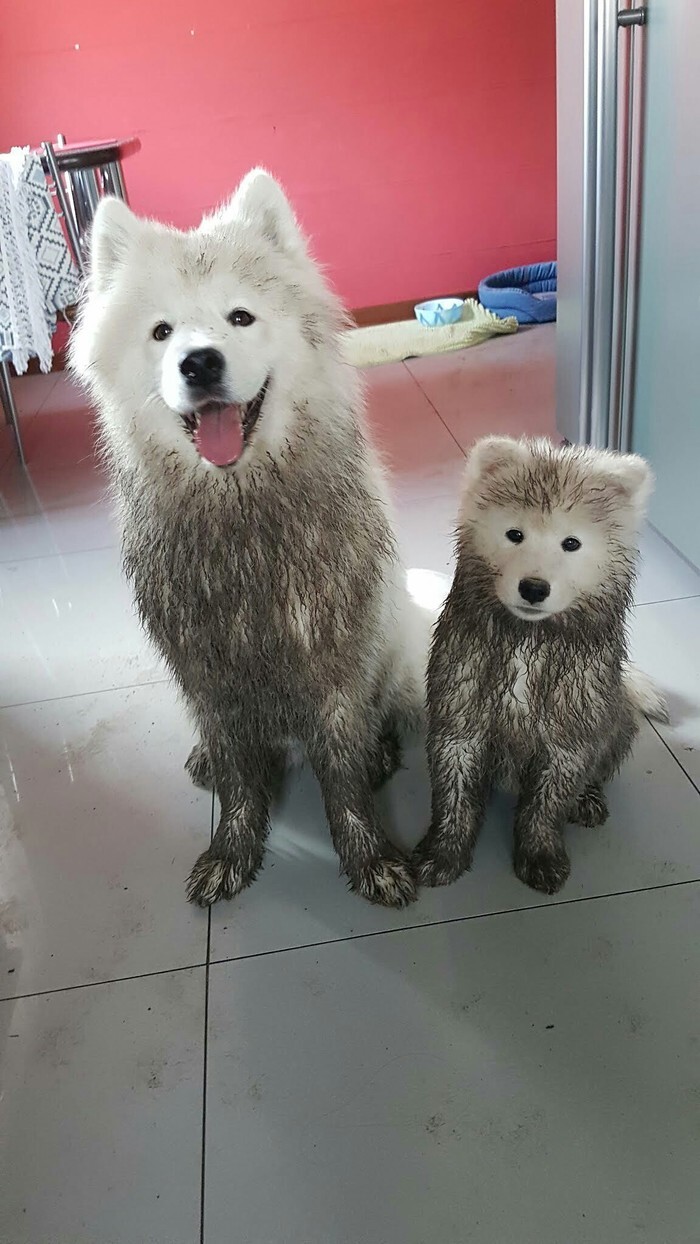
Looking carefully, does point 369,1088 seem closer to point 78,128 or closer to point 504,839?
point 504,839

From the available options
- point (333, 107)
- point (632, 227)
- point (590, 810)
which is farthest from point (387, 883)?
point (333, 107)

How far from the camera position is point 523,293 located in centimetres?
446

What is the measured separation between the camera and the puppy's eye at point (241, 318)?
48.3 inches

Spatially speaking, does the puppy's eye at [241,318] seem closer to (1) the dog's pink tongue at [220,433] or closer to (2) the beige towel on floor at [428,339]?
(1) the dog's pink tongue at [220,433]

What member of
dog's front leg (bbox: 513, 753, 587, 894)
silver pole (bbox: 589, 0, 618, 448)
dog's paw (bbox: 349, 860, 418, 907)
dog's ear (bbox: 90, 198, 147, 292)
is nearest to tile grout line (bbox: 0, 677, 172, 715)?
dog's paw (bbox: 349, 860, 418, 907)

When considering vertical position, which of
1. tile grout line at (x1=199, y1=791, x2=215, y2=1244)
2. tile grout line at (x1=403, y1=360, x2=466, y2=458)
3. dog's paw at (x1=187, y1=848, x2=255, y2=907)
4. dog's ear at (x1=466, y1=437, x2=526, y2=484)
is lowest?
tile grout line at (x1=199, y1=791, x2=215, y2=1244)

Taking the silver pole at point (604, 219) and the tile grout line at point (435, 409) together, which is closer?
the silver pole at point (604, 219)

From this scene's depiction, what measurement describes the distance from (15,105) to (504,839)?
14.2 ft

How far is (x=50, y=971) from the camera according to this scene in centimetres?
154

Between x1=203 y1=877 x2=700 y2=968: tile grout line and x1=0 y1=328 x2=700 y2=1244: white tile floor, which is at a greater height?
x1=203 y1=877 x2=700 y2=968: tile grout line

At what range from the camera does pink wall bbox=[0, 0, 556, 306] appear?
163 inches

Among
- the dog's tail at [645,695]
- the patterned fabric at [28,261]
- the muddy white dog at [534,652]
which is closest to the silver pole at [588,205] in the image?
the dog's tail at [645,695]

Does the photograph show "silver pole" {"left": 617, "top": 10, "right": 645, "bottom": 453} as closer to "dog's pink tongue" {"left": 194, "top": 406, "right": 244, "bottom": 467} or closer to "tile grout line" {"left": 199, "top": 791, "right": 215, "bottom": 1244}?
"dog's pink tongue" {"left": 194, "top": 406, "right": 244, "bottom": 467}

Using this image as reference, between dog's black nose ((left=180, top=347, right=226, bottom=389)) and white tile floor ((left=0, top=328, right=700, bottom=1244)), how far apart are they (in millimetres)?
951
